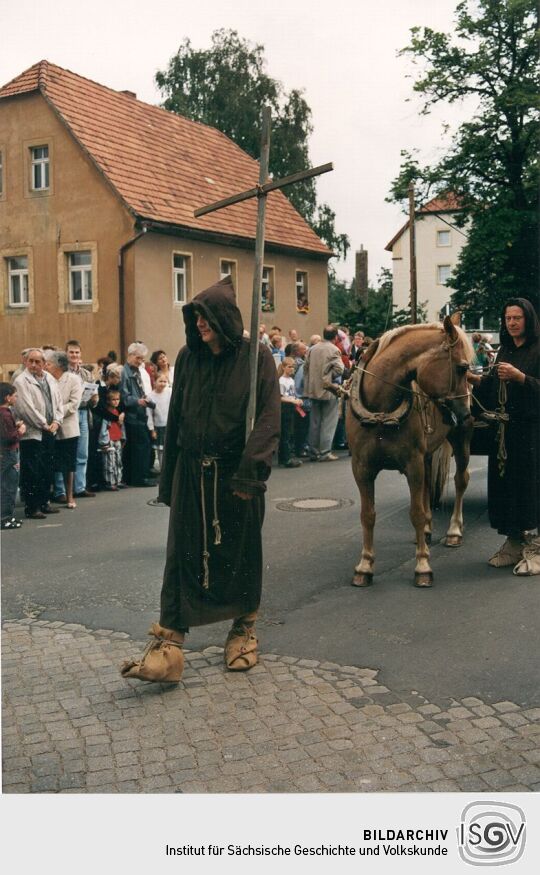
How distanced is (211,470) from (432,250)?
2.07 meters

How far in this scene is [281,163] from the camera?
6414 millimetres

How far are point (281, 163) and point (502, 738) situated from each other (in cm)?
406

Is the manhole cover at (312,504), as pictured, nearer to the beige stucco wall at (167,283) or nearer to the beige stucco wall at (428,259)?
the beige stucco wall at (167,283)

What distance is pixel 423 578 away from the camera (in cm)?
646

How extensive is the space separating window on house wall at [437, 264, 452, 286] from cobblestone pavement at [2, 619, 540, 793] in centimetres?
220

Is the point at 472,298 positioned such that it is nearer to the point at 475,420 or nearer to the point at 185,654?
the point at 475,420

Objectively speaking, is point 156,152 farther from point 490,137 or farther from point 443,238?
point 490,137

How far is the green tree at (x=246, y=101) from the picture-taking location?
4.89m

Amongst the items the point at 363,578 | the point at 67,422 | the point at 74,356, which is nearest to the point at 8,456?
the point at 67,422

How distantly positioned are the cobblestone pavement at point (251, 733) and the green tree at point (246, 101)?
2.39 meters
